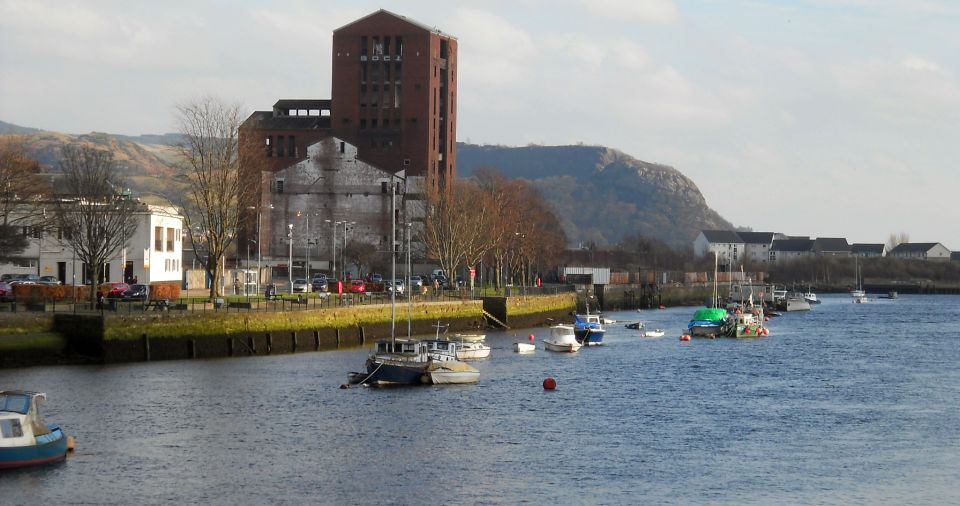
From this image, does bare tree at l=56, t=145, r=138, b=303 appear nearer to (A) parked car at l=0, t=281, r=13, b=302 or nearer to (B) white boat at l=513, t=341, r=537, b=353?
(A) parked car at l=0, t=281, r=13, b=302

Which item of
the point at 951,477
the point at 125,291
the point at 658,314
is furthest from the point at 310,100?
the point at 951,477

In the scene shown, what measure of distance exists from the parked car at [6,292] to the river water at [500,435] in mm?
14487

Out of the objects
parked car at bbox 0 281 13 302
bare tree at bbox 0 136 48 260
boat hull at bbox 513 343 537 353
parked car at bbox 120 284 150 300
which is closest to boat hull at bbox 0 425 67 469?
parked car at bbox 0 281 13 302

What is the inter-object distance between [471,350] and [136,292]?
26.5 m

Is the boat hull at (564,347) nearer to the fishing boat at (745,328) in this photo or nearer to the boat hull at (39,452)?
the fishing boat at (745,328)

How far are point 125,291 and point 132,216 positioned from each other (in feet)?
47.0

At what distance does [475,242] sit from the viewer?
163250mm

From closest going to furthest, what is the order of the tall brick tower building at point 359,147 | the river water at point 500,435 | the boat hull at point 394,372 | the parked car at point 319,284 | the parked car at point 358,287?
the river water at point 500,435
the boat hull at point 394,372
the parked car at point 358,287
the parked car at point 319,284
the tall brick tower building at point 359,147

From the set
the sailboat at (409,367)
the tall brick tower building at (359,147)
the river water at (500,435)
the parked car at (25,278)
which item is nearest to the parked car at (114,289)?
the parked car at (25,278)

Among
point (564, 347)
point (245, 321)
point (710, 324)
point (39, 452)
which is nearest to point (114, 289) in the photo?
point (245, 321)

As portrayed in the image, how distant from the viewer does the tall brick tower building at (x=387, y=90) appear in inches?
A: 7205

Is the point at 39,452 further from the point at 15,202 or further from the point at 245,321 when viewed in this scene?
the point at 15,202

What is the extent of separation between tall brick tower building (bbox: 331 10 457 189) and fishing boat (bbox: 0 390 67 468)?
5189 inches

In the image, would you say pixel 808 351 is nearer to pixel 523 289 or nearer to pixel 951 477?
pixel 523 289
